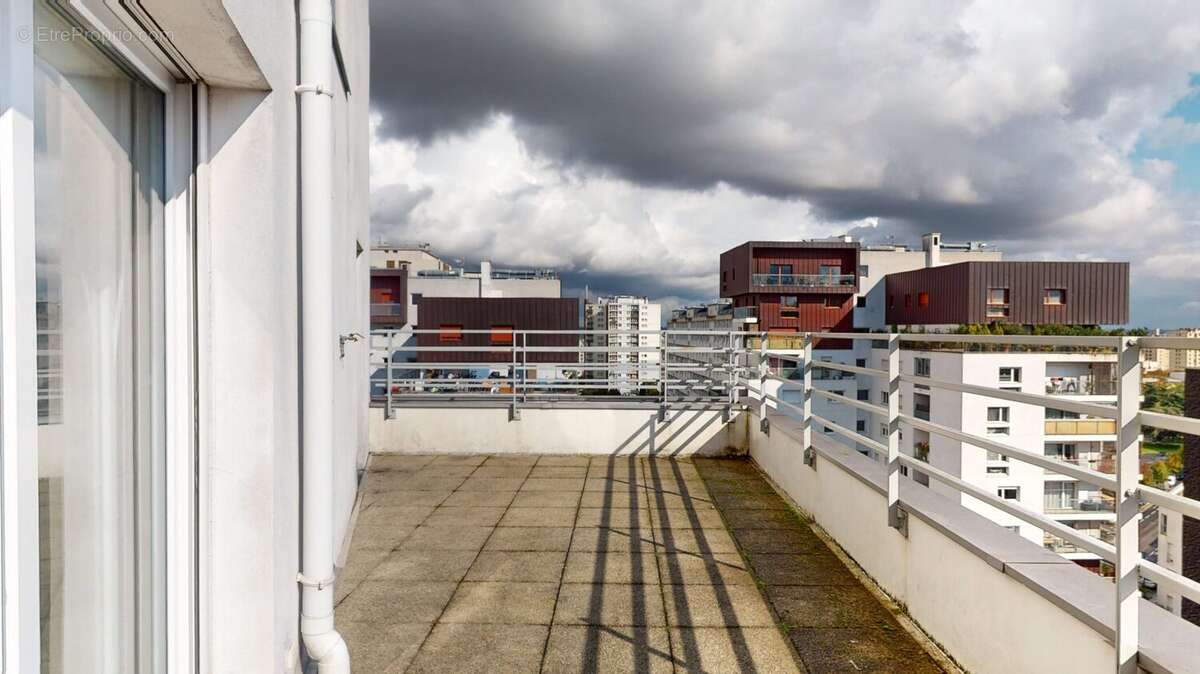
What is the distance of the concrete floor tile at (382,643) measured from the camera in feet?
8.72

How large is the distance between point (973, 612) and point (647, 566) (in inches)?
68.9

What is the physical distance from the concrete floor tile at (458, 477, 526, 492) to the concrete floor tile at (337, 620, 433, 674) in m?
2.71

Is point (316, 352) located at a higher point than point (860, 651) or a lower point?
higher

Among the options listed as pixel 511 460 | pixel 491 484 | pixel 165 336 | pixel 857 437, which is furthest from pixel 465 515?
pixel 165 336

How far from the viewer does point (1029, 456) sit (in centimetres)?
225

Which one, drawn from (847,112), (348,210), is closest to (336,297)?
(348,210)

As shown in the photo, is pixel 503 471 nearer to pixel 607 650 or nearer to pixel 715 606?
pixel 715 606

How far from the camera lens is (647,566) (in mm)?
3791

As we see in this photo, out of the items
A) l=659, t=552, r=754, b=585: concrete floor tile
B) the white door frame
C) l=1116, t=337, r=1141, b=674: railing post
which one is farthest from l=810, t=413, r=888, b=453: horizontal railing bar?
the white door frame

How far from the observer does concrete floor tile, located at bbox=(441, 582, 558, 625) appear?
3.10 metres

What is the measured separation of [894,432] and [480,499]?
3.34 m

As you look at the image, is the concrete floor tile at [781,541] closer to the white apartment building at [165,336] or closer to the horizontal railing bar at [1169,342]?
the horizontal railing bar at [1169,342]

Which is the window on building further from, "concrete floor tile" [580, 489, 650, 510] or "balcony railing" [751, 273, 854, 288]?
"concrete floor tile" [580, 489, 650, 510]

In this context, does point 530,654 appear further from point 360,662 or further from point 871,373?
point 871,373
